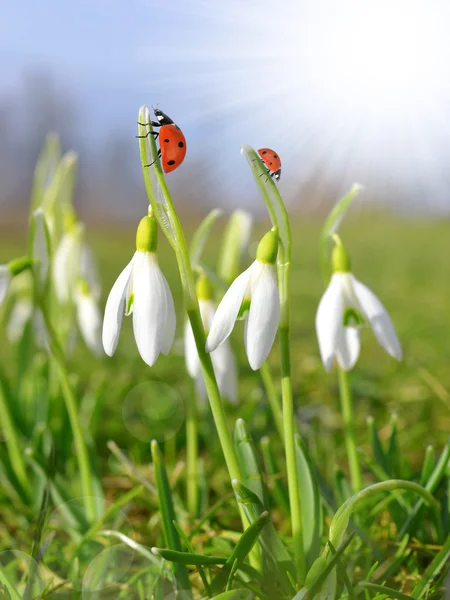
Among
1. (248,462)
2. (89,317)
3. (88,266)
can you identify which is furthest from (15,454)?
(248,462)

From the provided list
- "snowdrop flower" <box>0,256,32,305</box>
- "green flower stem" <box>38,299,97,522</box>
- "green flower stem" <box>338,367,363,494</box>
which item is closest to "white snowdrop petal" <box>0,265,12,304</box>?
"snowdrop flower" <box>0,256,32,305</box>

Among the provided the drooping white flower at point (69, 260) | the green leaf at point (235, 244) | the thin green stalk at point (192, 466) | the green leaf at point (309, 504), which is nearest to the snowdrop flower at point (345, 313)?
the green leaf at point (309, 504)

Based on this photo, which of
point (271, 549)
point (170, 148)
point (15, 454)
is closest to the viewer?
point (170, 148)

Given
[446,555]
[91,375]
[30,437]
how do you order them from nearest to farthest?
[446,555] → [30,437] → [91,375]

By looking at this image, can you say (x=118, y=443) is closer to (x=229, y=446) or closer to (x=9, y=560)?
(x=9, y=560)

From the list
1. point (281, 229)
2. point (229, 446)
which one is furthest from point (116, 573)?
point (281, 229)

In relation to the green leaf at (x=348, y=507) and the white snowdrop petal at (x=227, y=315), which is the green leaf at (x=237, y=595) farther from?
the white snowdrop petal at (x=227, y=315)

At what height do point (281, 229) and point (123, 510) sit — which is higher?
point (281, 229)

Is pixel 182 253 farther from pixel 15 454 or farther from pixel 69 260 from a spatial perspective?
pixel 15 454
